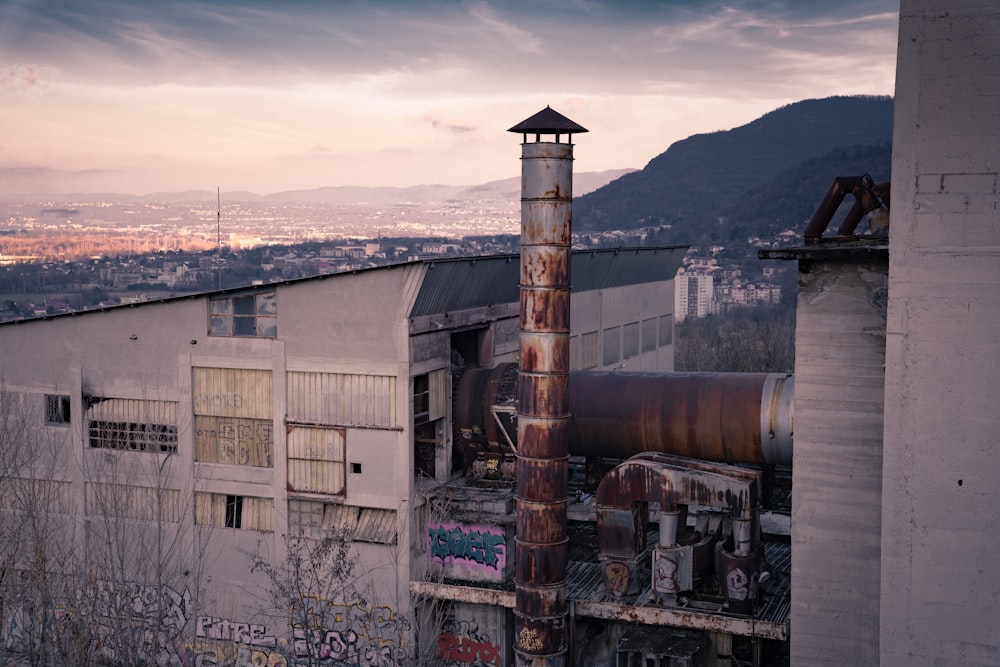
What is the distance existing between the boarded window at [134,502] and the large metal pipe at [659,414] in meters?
7.65

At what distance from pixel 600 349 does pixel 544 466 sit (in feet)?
45.0

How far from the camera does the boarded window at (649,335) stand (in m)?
42.5

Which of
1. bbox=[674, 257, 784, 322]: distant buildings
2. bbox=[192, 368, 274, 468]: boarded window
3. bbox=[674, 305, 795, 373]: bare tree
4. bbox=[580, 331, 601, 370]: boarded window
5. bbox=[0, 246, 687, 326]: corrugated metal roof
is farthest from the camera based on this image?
Answer: bbox=[674, 257, 784, 322]: distant buildings

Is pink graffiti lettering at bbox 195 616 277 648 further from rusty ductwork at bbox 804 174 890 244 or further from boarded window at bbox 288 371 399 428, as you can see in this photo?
rusty ductwork at bbox 804 174 890 244

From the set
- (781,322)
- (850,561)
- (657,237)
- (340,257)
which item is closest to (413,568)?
(850,561)

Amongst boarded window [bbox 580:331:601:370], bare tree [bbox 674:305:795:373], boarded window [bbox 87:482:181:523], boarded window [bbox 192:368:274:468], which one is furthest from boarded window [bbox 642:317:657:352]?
bare tree [bbox 674:305:795:373]

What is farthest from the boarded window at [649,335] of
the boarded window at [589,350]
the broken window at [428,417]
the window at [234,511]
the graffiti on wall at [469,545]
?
the window at [234,511]

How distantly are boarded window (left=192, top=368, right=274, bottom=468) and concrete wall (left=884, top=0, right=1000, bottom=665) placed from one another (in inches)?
612

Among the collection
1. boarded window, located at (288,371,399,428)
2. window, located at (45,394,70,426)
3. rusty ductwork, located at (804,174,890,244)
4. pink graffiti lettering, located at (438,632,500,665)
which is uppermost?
rusty ductwork, located at (804,174,890,244)

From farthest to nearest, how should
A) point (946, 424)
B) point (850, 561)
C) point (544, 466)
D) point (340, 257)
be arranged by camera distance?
1. point (340, 257)
2. point (544, 466)
3. point (850, 561)
4. point (946, 424)

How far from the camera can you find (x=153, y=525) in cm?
2839

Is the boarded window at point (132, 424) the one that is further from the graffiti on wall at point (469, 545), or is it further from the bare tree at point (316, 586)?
the graffiti on wall at point (469, 545)

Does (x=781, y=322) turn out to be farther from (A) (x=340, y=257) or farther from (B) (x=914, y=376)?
(B) (x=914, y=376)

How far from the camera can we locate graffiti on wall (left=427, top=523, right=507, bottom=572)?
1029 inches
